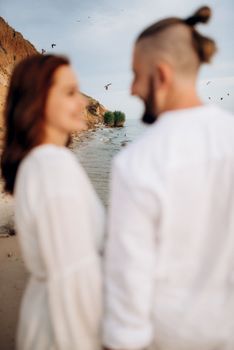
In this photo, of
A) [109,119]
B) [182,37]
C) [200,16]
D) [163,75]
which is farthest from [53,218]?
[109,119]

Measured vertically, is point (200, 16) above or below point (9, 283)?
above

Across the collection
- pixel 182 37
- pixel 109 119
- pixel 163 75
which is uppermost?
pixel 109 119

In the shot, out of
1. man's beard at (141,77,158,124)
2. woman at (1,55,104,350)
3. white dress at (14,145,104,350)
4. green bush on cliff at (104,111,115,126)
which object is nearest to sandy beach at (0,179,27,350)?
woman at (1,55,104,350)

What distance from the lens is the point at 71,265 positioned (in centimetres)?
174

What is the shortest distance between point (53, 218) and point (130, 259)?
15.1 inches

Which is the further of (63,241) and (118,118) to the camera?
(118,118)

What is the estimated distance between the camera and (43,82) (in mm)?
2008

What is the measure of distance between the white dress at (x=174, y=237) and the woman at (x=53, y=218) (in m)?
0.17

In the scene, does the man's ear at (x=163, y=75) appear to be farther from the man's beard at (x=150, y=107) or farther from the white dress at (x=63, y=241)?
the white dress at (x=63, y=241)

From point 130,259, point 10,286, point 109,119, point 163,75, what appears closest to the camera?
point 130,259

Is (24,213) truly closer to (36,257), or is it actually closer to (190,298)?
(36,257)

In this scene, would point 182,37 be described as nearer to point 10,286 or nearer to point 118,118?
point 10,286

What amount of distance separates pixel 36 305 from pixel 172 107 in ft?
3.46

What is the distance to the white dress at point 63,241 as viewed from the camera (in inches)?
67.7
